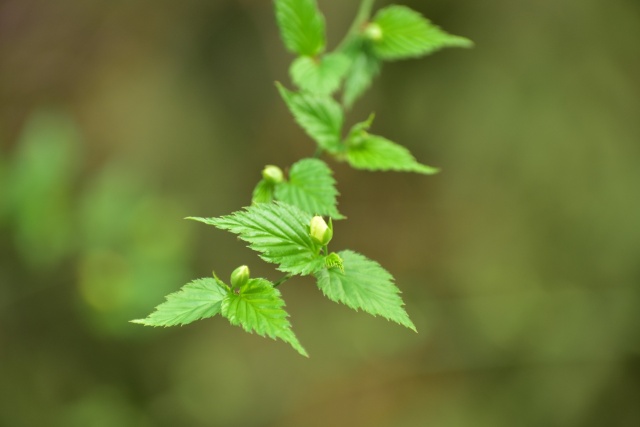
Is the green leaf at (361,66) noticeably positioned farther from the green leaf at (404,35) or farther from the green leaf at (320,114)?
the green leaf at (320,114)

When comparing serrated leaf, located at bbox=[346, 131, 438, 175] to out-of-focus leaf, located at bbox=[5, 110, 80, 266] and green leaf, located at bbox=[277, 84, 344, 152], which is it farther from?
out-of-focus leaf, located at bbox=[5, 110, 80, 266]

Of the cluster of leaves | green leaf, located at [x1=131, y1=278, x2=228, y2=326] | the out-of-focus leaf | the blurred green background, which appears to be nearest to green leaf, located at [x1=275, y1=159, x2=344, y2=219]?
the cluster of leaves

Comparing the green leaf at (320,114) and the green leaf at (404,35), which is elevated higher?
the green leaf at (404,35)

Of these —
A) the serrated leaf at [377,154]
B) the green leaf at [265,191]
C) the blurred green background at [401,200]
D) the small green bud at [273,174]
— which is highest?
the serrated leaf at [377,154]

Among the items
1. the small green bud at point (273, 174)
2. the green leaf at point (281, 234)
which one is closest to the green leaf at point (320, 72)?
the small green bud at point (273, 174)

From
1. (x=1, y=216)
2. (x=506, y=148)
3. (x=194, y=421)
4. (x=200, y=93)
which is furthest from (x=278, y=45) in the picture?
(x=194, y=421)

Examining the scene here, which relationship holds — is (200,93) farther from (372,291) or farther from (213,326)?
(372,291)

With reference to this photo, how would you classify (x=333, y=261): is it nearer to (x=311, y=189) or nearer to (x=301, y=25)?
(x=311, y=189)
